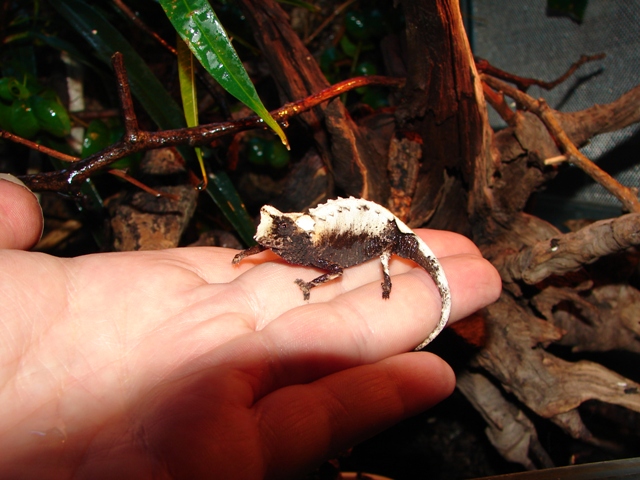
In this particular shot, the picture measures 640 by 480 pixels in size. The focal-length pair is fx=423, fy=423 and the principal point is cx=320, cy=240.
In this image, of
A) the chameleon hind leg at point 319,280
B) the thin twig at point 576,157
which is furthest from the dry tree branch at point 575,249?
the chameleon hind leg at point 319,280

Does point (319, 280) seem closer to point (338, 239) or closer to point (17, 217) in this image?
point (338, 239)

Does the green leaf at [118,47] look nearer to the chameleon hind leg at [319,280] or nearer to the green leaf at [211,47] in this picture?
the green leaf at [211,47]

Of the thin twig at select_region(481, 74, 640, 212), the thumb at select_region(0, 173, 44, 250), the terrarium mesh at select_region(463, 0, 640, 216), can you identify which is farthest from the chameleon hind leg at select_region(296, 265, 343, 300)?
the terrarium mesh at select_region(463, 0, 640, 216)

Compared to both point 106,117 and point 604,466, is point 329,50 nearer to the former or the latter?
point 106,117

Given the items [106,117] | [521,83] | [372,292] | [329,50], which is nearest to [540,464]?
[372,292]

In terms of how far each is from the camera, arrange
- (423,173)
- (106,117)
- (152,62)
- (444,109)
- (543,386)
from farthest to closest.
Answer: (152,62) < (106,117) < (423,173) < (444,109) < (543,386)

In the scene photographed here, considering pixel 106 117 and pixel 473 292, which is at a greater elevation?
pixel 106 117
